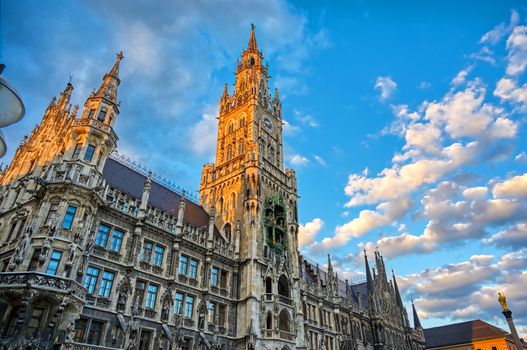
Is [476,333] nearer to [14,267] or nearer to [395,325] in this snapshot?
[395,325]

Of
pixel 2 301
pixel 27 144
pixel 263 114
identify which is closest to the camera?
pixel 2 301

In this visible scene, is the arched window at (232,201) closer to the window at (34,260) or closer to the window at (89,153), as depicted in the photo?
the window at (89,153)

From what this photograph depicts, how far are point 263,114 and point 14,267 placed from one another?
38.9 metres

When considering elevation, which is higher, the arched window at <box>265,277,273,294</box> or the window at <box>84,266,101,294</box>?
the arched window at <box>265,277,273,294</box>

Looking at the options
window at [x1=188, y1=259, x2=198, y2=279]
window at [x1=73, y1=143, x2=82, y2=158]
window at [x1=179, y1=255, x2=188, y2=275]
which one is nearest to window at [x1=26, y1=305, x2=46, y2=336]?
window at [x1=73, y1=143, x2=82, y2=158]

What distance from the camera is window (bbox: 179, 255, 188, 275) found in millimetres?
33719

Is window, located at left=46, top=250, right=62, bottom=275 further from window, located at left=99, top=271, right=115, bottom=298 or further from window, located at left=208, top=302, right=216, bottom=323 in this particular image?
window, located at left=208, top=302, right=216, bottom=323

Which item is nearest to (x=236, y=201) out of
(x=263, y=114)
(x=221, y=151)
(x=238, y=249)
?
(x=238, y=249)

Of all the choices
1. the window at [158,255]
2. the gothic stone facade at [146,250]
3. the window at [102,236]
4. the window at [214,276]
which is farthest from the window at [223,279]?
the window at [102,236]

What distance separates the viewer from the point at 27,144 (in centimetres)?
3728

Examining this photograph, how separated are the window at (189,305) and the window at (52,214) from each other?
1325 cm

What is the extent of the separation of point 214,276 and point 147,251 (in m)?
8.26

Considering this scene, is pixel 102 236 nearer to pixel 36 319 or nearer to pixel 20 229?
pixel 20 229

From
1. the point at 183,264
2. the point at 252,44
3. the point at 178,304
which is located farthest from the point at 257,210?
the point at 252,44
